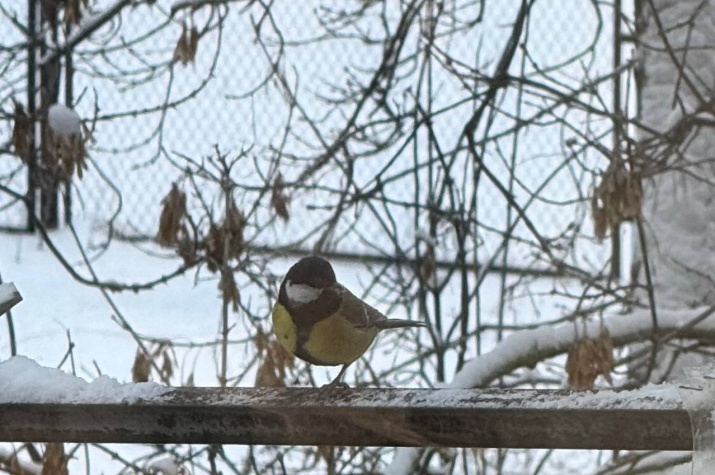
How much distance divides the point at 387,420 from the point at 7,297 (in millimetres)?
424

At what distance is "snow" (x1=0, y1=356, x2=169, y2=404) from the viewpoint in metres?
1.11

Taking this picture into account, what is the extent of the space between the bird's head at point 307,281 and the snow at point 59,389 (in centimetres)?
57

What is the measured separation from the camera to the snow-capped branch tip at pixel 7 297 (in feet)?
3.58

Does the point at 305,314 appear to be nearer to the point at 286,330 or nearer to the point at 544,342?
the point at 286,330

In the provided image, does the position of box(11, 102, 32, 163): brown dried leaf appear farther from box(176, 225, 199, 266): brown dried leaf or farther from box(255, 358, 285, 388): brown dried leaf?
box(255, 358, 285, 388): brown dried leaf

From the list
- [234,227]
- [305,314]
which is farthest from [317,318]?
[234,227]

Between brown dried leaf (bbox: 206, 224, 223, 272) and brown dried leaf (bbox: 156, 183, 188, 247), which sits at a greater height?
brown dried leaf (bbox: 156, 183, 188, 247)

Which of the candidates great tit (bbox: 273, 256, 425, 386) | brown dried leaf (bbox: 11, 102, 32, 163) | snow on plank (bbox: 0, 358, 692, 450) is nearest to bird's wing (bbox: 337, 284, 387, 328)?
great tit (bbox: 273, 256, 425, 386)

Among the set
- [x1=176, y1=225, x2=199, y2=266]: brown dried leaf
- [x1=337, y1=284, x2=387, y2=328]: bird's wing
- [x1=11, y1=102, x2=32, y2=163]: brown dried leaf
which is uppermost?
Result: [x1=11, y1=102, x2=32, y2=163]: brown dried leaf

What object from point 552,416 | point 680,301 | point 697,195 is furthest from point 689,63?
point 552,416

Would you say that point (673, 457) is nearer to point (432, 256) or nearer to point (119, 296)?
point (432, 256)

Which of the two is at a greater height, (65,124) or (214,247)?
(65,124)

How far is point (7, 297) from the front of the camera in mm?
1108

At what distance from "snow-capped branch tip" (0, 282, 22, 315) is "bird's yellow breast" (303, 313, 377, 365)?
669 millimetres
